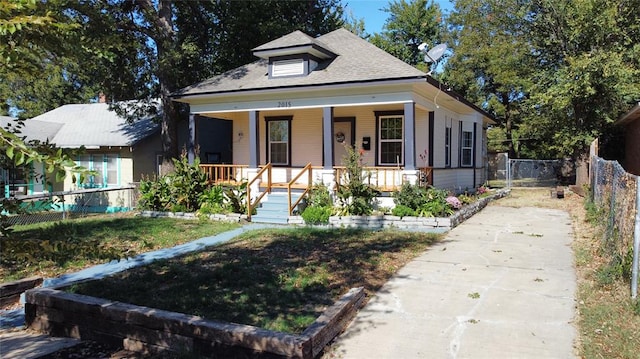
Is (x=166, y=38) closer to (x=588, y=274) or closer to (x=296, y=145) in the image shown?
(x=296, y=145)

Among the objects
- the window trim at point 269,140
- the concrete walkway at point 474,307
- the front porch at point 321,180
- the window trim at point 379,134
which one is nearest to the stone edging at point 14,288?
the concrete walkway at point 474,307

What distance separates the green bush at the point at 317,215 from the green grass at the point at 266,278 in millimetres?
1938

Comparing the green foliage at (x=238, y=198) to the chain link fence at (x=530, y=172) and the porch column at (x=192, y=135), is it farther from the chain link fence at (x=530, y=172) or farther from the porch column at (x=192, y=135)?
the chain link fence at (x=530, y=172)

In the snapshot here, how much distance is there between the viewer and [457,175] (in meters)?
18.1

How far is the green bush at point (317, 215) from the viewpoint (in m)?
11.7

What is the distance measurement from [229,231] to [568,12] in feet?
59.7

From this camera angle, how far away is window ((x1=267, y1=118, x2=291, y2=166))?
16656mm

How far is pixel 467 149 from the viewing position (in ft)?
63.9

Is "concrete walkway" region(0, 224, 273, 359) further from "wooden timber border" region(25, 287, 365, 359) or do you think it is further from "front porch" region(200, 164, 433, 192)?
"front porch" region(200, 164, 433, 192)

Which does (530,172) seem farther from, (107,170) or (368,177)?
(107,170)

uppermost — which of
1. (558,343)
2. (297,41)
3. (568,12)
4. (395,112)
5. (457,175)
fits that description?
(568,12)

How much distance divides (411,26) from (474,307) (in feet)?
105

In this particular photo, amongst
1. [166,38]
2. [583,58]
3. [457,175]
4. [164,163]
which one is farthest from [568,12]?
[164,163]

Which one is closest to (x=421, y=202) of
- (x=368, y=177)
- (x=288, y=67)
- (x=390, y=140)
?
(x=368, y=177)
